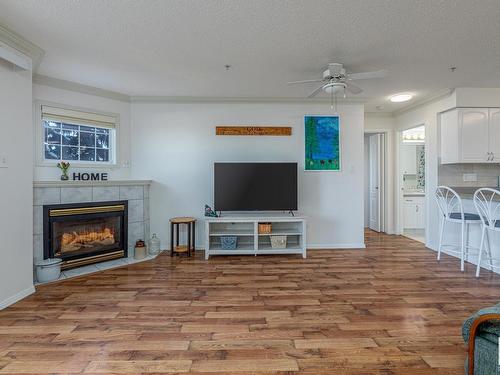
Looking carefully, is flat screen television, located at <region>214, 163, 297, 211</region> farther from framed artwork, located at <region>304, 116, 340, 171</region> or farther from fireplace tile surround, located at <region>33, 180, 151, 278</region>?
fireplace tile surround, located at <region>33, 180, 151, 278</region>

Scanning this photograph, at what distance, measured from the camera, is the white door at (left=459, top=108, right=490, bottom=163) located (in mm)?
4129

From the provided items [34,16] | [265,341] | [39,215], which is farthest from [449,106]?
[39,215]

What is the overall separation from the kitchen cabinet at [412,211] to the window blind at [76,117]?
569 centimetres

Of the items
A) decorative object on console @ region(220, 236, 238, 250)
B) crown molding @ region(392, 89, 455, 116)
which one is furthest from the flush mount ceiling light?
decorative object on console @ region(220, 236, 238, 250)

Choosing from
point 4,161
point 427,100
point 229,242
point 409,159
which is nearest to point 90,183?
point 4,161

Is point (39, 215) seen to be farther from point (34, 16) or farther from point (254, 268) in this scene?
point (254, 268)

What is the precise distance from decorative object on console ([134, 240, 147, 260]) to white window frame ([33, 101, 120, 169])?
123 cm

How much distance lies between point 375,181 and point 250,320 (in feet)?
16.1

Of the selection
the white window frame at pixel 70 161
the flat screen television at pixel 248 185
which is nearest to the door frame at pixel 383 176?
the flat screen television at pixel 248 185

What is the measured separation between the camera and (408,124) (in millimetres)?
5273

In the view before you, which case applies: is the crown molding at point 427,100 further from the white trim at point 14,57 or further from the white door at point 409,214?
the white trim at point 14,57

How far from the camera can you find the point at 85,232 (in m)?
3.87

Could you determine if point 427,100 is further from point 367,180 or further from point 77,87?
point 77,87

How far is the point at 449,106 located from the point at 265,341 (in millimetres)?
4289
